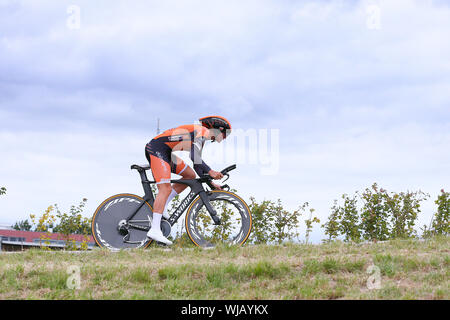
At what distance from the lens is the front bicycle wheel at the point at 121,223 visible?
28.9ft

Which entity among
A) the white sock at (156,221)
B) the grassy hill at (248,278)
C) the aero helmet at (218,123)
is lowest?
the grassy hill at (248,278)

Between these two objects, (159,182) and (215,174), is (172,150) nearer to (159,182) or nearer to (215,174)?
(159,182)

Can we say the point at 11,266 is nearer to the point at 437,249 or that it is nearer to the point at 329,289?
the point at 329,289

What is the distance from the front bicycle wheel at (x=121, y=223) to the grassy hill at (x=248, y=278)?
1.63 m

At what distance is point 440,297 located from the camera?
16.2 ft

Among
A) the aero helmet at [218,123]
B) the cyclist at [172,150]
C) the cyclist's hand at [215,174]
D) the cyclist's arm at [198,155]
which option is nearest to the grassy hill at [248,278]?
the cyclist at [172,150]

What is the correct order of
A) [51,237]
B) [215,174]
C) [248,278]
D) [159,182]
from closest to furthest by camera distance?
[248,278]
[215,174]
[159,182]
[51,237]

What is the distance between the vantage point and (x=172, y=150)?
8.66m

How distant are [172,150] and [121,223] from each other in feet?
5.44

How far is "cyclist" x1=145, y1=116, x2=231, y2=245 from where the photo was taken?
848cm

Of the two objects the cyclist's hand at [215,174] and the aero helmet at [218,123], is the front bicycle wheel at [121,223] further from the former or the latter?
the aero helmet at [218,123]

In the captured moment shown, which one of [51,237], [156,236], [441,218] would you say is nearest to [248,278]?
[156,236]

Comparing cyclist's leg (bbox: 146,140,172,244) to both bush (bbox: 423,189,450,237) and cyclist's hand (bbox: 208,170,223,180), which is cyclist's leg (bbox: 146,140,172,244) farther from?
bush (bbox: 423,189,450,237)
